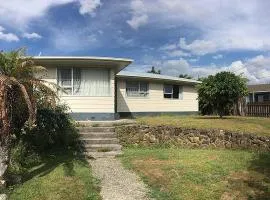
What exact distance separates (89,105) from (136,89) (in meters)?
6.48

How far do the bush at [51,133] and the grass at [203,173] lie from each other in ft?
7.76

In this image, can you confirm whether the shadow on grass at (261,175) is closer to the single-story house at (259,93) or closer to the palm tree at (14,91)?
the palm tree at (14,91)

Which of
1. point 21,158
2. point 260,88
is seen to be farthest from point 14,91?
point 260,88

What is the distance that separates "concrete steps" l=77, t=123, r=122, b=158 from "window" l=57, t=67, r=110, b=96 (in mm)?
4094

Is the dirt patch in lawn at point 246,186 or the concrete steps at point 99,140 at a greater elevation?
the concrete steps at point 99,140

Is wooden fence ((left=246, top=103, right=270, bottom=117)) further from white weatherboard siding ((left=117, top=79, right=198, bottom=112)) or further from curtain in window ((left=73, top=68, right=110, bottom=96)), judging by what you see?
curtain in window ((left=73, top=68, right=110, bottom=96))

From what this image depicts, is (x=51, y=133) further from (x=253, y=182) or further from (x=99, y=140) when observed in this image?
(x=253, y=182)

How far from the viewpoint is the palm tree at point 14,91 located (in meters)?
9.52

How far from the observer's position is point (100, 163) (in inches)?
504

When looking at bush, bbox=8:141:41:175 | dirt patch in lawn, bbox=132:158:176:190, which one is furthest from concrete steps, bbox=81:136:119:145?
dirt patch in lawn, bbox=132:158:176:190

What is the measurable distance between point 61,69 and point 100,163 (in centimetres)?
898

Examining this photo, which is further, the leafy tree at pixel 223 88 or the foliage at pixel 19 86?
the leafy tree at pixel 223 88

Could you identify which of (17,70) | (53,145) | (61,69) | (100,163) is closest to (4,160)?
(17,70)

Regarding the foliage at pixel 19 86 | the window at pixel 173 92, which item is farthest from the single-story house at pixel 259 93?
the foliage at pixel 19 86
